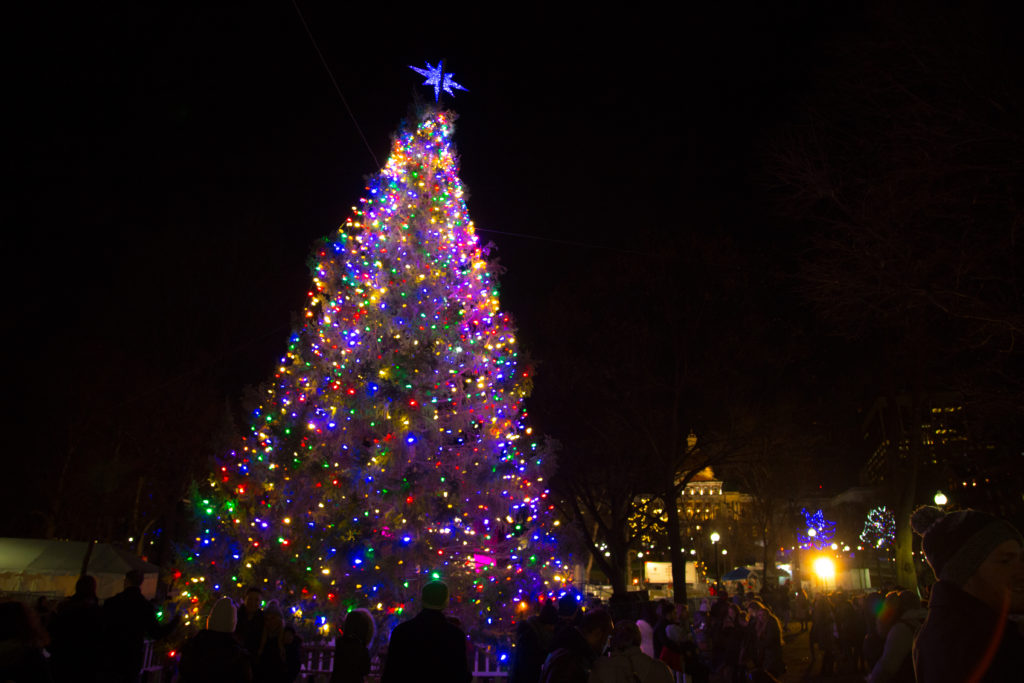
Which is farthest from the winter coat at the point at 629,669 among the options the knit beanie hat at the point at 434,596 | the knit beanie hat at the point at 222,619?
the knit beanie hat at the point at 222,619

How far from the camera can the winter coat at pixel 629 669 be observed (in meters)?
3.80

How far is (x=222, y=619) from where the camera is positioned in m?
4.39

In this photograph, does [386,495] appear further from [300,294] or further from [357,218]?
[300,294]

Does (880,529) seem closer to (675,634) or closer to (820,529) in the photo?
(820,529)

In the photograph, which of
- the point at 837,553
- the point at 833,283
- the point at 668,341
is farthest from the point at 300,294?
the point at 837,553

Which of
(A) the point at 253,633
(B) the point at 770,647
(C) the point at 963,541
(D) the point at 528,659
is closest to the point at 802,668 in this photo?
(B) the point at 770,647

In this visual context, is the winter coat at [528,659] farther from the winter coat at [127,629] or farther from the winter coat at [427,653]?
the winter coat at [127,629]

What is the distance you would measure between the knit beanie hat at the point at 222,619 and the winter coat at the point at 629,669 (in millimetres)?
2462

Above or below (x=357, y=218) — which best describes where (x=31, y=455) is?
below

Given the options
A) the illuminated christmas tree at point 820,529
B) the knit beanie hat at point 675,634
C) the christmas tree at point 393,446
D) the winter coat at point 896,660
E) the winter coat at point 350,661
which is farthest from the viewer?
the illuminated christmas tree at point 820,529

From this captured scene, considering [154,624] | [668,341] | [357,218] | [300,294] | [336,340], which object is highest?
[300,294]

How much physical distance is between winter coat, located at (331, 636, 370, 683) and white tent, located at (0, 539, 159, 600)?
15546 millimetres

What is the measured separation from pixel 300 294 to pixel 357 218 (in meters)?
14.4

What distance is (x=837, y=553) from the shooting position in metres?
46.1
